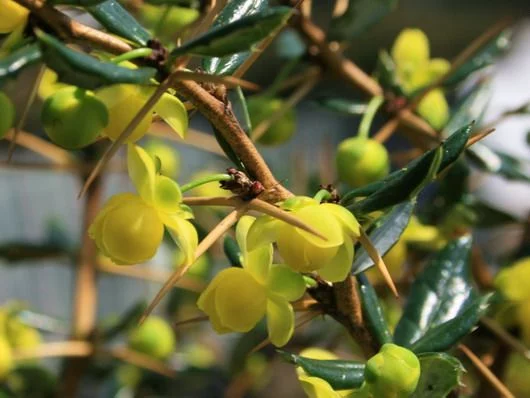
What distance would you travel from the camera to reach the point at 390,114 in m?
0.81

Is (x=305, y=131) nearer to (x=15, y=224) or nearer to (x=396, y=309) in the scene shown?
(x=15, y=224)

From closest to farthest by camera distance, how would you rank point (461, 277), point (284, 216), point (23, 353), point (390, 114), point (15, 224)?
point (284, 216) → point (461, 277) → point (390, 114) → point (23, 353) → point (15, 224)

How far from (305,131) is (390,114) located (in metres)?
2.59

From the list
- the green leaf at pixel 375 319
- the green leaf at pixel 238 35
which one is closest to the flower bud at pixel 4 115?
the green leaf at pixel 238 35

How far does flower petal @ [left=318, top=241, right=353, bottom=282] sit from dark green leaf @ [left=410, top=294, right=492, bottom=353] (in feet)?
0.36

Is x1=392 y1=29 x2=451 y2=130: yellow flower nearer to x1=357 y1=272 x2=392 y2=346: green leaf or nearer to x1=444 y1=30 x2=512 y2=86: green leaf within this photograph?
x1=444 y1=30 x2=512 y2=86: green leaf

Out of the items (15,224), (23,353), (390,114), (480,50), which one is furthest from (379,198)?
(15,224)

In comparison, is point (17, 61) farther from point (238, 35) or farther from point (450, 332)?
point (450, 332)

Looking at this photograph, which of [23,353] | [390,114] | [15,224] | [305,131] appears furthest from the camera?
[305,131]

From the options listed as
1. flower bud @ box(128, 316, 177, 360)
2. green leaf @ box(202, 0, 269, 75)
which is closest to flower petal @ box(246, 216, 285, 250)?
green leaf @ box(202, 0, 269, 75)

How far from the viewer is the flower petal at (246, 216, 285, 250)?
0.47 m

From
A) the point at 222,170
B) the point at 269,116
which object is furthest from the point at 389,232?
the point at 222,170

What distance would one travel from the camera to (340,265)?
48cm

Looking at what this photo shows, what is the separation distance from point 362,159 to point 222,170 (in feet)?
1.76
